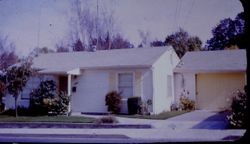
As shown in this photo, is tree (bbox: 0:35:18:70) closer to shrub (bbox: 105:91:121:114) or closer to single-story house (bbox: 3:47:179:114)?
single-story house (bbox: 3:47:179:114)

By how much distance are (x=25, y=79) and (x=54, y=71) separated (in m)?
2.06

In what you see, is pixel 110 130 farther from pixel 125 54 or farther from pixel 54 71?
pixel 125 54

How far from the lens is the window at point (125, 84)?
1816 centimetres

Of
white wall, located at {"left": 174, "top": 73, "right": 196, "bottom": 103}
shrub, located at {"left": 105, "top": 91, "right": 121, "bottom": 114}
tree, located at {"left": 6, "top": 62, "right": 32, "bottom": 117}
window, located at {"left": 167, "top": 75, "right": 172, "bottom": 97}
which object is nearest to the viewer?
tree, located at {"left": 6, "top": 62, "right": 32, "bottom": 117}

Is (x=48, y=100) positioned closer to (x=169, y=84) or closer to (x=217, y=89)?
(x=169, y=84)

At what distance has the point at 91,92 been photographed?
18828mm

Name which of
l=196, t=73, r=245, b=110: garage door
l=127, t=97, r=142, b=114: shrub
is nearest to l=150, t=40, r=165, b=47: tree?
l=196, t=73, r=245, b=110: garage door

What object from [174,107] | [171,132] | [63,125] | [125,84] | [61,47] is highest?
[61,47]

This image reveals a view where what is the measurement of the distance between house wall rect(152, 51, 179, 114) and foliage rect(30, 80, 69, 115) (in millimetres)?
4480

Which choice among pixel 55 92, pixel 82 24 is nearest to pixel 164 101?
pixel 55 92

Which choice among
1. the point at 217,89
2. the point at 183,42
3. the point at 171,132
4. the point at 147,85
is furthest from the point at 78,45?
the point at 171,132

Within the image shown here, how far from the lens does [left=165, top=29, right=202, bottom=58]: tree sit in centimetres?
2864

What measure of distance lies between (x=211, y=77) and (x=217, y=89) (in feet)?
4.65

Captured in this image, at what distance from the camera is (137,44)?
30.8 metres
